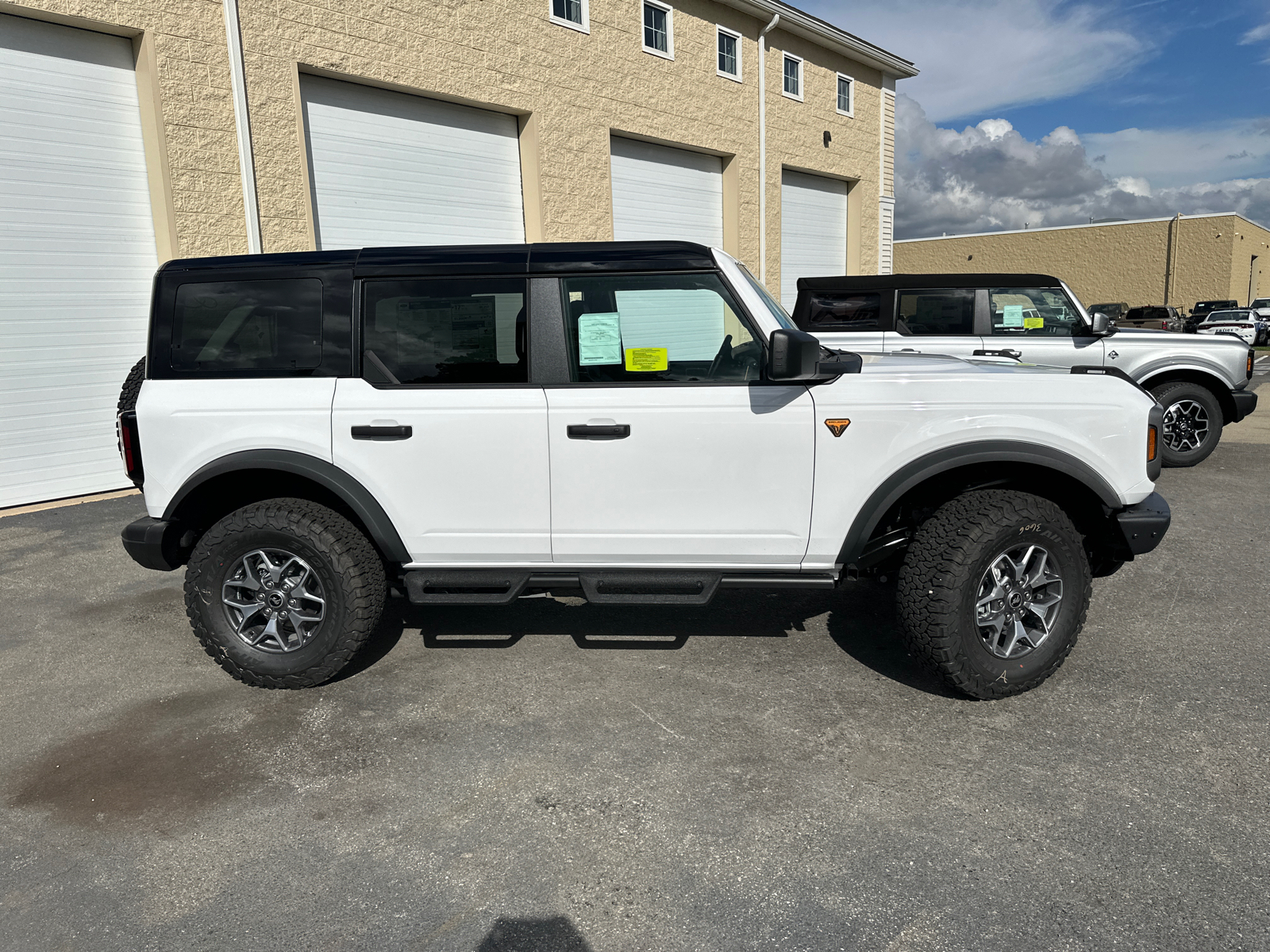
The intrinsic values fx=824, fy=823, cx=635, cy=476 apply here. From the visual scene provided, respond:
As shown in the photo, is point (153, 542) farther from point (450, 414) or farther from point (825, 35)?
point (825, 35)

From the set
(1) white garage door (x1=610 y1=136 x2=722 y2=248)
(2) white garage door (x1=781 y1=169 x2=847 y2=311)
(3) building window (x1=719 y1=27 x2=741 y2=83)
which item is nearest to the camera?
(1) white garage door (x1=610 y1=136 x2=722 y2=248)

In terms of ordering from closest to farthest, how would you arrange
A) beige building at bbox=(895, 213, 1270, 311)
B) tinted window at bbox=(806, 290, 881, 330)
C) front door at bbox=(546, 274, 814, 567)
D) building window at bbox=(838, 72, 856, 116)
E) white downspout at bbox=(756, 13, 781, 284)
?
front door at bbox=(546, 274, 814, 567) → tinted window at bbox=(806, 290, 881, 330) → white downspout at bbox=(756, 13, 781, 284) → building window at bbox=(838, 72, 856, 116) → beige building at bbox=(895, 213, 1270, 311)

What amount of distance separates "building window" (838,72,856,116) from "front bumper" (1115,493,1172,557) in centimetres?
1663

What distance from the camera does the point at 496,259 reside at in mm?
3682

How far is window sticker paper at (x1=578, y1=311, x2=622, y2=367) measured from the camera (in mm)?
3619

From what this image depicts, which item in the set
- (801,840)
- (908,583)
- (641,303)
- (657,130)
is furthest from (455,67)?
(801,840)

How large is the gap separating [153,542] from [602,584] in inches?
80.5

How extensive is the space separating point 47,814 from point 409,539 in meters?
1.63

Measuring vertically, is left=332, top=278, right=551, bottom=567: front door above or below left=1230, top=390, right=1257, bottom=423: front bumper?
above

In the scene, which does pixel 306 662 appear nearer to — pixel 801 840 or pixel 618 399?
pixel 618 399

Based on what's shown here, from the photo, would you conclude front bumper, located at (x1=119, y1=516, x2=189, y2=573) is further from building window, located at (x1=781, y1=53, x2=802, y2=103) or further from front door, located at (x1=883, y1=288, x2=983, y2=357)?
building window, located at (x1=781, y1=53, x2=802, y2=103)

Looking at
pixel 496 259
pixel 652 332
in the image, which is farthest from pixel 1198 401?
pixel 496 259

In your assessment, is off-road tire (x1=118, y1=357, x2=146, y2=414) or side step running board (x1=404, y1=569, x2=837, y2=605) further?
off-road tire (x1=118, y1=357, x2=146, y2=414)

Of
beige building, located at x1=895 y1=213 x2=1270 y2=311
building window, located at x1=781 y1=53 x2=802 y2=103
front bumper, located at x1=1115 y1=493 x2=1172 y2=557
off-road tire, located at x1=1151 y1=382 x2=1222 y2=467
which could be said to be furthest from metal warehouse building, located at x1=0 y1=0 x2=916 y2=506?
beige building, located at x1=895 y1=213 x2=1270 y2=311
